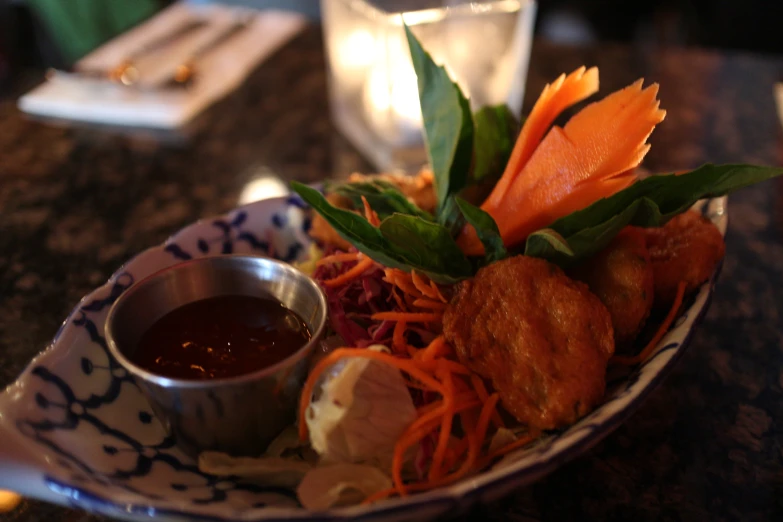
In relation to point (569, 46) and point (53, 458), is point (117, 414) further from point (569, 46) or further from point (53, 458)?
point (569, 46)

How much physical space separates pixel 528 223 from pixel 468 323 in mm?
362

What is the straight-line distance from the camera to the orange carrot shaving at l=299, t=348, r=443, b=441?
1424mm

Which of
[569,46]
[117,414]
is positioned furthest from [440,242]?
[569,46]

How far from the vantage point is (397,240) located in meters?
1.60

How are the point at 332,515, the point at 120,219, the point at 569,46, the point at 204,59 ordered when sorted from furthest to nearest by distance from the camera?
1. the point at 569,46
2. the point at 204,59
3. the point at 120,219
4. the point at 332,515

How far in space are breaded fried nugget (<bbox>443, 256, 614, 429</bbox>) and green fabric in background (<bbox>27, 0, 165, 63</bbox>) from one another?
4.31 m

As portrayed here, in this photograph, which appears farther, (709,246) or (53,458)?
(709,246)

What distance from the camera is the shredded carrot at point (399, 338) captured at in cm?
157

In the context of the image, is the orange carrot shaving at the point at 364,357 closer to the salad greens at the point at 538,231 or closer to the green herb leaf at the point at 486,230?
the salad greens at the point at 538,231

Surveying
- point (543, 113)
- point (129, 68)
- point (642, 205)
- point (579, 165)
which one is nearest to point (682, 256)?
point (642, 205)

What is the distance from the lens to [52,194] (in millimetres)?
2908

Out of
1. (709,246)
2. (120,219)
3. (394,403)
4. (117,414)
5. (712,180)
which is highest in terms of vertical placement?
(712,180)

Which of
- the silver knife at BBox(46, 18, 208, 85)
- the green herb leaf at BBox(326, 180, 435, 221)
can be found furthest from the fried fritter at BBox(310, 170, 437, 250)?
the silver knife at BBox(46, 18, 208, 85)

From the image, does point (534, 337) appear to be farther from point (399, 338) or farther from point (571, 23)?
point (571, 23)
